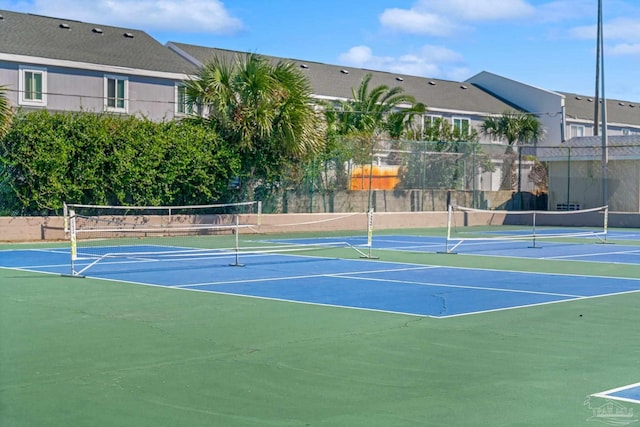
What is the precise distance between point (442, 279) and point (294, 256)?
593 cm

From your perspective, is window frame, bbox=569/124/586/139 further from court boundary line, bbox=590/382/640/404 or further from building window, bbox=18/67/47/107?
court boundary line, bbox=590/382/640/404

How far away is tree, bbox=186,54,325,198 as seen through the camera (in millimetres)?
31875

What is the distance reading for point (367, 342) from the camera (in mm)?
10477

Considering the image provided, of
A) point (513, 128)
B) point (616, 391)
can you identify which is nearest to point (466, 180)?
point (513, 128)

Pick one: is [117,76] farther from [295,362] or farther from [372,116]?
[295,362]

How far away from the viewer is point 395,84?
58094mm

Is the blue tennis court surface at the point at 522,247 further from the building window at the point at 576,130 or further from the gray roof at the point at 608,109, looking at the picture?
the gray roof at the point at 608,109

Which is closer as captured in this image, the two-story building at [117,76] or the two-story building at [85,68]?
the two-story building at [85,68]

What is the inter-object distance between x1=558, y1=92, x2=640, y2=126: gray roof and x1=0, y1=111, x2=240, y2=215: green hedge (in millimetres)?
41185

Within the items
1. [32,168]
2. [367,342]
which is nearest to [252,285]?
[367,342]

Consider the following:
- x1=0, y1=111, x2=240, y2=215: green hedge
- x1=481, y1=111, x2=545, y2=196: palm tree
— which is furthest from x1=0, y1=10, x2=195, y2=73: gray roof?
x1=481, y1=111, x2=545, y2=196: palm tree

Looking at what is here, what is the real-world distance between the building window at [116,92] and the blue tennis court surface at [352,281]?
66.6 feet

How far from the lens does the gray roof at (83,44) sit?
39.9 meters

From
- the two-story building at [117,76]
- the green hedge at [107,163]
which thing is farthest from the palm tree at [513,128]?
the green hedge at [107,163]
